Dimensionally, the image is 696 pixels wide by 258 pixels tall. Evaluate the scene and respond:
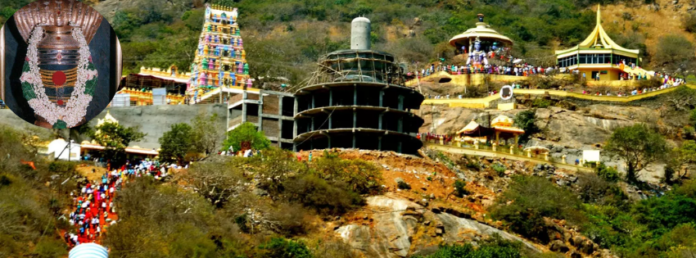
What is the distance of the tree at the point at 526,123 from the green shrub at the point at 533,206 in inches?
561

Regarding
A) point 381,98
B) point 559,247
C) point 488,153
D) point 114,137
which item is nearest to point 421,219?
point 559,247

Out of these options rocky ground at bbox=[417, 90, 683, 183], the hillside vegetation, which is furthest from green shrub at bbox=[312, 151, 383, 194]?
the hillside vegetation

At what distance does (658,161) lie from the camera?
77.5 meters

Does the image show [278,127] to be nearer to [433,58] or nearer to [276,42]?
[433,58]

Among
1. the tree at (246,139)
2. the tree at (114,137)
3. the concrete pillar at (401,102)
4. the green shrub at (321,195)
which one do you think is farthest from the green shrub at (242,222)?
the concrete pillar at (401,102)

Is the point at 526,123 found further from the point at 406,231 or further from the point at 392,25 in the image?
the point at 392,25

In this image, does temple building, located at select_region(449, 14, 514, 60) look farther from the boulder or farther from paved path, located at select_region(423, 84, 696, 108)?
the boulder

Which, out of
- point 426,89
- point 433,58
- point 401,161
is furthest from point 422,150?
point 433,58

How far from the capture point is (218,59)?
86.9m

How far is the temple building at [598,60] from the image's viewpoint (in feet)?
315

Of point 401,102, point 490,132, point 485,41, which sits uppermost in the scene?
point 485,41

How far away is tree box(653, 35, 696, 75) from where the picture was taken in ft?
370

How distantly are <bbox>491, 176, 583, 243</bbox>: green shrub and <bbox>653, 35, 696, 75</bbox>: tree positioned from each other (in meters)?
49.3

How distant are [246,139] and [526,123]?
22111mm
